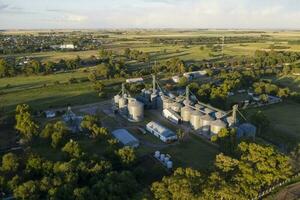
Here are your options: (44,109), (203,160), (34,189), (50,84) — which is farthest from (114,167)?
(50,84)

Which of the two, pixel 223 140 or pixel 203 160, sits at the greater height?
pixel 223 140

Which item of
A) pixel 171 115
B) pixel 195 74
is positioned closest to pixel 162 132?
pixel 171 115

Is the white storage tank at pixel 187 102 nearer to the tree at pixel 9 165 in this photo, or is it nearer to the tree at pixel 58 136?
the tree at pixel 58 136

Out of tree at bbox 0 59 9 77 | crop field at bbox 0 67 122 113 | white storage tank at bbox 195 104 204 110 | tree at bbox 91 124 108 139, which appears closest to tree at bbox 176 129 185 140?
white storage tank at bbox 195 104 204 110

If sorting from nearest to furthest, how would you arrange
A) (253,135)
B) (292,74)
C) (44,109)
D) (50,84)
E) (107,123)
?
1. (253,135)
2. (107,123)
3. (44,109)
4. (50,84)
5. (292,74)

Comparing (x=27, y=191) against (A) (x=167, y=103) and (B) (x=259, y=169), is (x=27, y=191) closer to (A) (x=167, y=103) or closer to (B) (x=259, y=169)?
(B) (x=259, y=169)

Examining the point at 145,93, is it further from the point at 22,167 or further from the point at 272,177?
the point at 272,177
